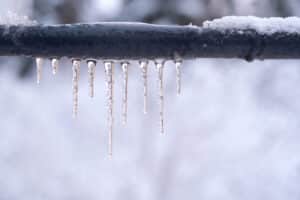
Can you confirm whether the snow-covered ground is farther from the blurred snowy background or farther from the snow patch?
the snow patch

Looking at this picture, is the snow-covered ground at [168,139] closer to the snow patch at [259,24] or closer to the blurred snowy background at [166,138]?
the blurred snowy background at [166,138]

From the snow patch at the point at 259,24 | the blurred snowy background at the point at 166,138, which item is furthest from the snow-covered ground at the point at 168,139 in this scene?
the snow patch at the point at 259,24

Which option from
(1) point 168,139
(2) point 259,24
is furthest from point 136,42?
(1) point 168,139

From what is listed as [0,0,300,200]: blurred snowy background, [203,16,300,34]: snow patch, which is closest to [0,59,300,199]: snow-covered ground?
[0,0,300,200]: blurred snowy background

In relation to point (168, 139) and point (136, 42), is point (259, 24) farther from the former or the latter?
point (168, 139)

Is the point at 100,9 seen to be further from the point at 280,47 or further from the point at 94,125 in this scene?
the point at 280,47

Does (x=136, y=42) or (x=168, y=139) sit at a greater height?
(x=168, y=139)
